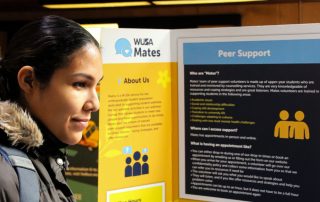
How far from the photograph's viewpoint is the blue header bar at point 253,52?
5.40 feet

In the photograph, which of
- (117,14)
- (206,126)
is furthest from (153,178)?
(117,14)

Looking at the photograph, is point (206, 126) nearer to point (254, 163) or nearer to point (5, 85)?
point (254, 163)

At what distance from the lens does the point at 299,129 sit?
5.47 feet

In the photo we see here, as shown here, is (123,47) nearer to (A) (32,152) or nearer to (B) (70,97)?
(B) (70,97)

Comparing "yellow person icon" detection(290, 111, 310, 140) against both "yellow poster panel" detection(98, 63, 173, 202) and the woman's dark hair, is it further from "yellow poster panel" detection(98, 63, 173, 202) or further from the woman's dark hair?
the woman's dark hair

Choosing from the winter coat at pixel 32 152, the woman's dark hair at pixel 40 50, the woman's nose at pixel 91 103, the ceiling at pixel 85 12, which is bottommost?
the winter coat at pixel 32 152

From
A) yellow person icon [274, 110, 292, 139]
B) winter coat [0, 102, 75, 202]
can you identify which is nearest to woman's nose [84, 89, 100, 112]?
winter coat [0, 102, 75, 202]

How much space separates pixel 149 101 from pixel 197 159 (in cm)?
32

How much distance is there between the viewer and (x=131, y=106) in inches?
72.0

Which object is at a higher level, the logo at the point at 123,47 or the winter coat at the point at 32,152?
the logo at the point at 123,47

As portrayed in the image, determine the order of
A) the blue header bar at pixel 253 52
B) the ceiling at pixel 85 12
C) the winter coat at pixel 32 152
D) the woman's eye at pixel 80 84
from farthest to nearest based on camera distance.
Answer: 1. the ceiling at pixel 85 12
2. the blue header bar at pixel 253 52
3. the woman's eye at pixel 80 84
4. the winter coat at pixel 32 152

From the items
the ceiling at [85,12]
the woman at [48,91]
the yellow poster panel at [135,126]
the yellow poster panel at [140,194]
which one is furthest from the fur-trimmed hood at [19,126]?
the ceiling at [85,12]

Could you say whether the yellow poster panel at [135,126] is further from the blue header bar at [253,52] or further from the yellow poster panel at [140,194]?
the blue header bar at [253,52]

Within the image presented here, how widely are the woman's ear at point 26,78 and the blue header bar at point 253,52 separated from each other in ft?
3.04
